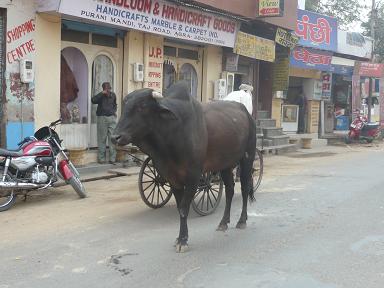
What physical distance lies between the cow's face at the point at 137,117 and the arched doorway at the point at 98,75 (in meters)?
7.29

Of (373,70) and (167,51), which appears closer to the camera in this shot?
(167,51)

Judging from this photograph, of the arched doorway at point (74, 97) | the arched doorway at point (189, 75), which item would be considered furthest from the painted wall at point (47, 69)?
the arched doorway at point (189, 75)

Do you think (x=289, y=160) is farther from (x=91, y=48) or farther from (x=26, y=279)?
(x=26, y=279)

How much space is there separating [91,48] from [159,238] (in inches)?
284

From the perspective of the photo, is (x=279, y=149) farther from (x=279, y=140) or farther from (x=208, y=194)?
(x=208, y=194)

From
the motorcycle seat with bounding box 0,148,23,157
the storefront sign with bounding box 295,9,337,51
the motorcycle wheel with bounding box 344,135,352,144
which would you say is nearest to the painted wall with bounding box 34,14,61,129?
the motorcycle seat with bounding box 0,148,23,157

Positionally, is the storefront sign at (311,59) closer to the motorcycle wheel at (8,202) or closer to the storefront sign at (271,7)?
the storefront sign at (271,7)

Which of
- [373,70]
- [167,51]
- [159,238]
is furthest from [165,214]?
[373,70]

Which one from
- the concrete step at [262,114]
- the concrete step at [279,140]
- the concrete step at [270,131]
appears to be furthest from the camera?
the concrete step at [262,114]

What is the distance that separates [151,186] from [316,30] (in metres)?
14.7

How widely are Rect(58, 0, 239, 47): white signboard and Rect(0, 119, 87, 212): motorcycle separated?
3.12 m

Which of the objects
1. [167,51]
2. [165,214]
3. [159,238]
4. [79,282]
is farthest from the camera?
[167,51]

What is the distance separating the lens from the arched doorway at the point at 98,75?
41.5 feet

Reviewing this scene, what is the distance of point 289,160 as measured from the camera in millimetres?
→ 15273
